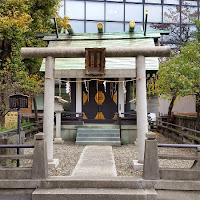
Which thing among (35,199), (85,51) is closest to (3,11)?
(85,51)

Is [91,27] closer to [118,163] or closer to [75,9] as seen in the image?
[75,9]

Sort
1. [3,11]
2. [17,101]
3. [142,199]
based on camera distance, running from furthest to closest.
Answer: [3,11], [17,101], [142,199]

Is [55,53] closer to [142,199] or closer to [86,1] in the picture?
[142,199]

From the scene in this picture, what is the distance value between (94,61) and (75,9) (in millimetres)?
15631

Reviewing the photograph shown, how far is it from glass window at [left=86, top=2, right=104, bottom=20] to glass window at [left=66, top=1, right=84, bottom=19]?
1.87 feet

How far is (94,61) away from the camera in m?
6.80

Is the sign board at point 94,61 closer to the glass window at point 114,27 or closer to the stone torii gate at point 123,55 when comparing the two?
the stone torii gate at point 123,55

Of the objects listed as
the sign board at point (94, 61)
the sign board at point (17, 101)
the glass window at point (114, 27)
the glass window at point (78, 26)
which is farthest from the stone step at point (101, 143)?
the glass window at point (114, 27)

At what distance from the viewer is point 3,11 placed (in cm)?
1163

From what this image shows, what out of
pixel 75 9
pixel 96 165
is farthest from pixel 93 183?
pixel 75 9

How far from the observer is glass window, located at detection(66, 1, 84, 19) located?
20.3 metres

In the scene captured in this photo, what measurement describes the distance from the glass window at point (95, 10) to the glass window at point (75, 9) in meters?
0.57

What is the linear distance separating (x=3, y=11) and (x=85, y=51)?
7493 millimetres

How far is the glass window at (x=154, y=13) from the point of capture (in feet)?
71.5
